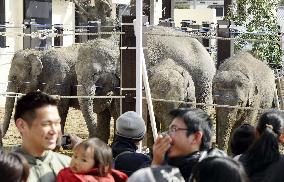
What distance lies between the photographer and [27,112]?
4.08 m

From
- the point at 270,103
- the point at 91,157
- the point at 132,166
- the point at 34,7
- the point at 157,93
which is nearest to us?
the point at 91,157

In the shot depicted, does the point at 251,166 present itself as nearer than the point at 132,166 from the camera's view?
Yes

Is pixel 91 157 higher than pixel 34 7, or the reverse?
pixel 34 7

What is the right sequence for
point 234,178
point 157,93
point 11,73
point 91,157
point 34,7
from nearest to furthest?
point 234,178 → point 91,157 → point 157,93 → point 11,73 → point 34,7

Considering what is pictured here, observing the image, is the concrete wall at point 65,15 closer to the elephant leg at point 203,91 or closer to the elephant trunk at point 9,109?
the elephant trunk at point 9,109

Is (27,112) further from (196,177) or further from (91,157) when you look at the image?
(196,177)

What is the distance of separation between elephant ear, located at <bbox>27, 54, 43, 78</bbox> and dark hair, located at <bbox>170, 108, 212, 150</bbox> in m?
8.84

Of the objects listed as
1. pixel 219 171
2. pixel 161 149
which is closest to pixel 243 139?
pixel 161 149

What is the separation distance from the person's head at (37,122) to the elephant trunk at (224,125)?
628 centimetres

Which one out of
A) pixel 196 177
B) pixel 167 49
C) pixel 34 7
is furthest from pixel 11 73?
pixel 196 177

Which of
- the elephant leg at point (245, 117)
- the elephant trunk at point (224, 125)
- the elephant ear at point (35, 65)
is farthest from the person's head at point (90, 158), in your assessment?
the elephant ear at point (35, 65)

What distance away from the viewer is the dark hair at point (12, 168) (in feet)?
11.0

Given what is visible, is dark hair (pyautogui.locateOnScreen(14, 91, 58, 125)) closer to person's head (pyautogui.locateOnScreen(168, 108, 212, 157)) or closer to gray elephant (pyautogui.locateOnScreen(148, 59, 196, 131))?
person's head (pyautogui.locateOnScreen(168, 108, 212, 157))

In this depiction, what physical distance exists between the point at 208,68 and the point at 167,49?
24.9 inches
